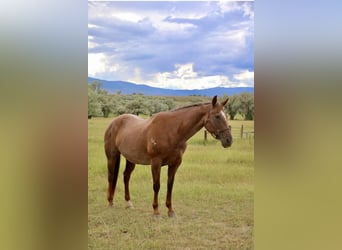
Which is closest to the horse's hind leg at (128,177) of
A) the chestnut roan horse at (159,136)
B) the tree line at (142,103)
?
the chestnut roan horse at (159,136)

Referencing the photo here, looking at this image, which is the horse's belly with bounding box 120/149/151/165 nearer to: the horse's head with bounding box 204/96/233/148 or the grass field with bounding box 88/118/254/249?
the grass field with bounding box 88/118/254/249

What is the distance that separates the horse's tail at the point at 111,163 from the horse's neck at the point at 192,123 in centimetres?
41

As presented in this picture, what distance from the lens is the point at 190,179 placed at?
204cm

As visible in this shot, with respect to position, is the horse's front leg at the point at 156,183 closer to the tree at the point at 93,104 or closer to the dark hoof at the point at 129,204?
the dark hoof at the point at 129,204

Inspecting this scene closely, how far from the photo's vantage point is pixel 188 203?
205 centimetres

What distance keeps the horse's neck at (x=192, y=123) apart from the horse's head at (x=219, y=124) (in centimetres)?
5

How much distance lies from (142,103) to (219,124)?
47 cm

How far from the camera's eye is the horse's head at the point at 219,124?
6.65 ft

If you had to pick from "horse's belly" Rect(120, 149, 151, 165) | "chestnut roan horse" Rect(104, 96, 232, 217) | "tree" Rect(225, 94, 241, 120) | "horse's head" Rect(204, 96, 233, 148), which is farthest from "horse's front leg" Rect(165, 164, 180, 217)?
"tree" Rect(225, 94, 241, 120)

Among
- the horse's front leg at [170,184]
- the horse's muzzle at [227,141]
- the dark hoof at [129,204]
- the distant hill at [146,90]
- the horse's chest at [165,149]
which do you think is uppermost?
the distant hill at [146,90]

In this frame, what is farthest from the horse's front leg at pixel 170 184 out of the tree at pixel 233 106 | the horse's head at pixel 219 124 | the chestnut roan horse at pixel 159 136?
the tree at pixel 233 106

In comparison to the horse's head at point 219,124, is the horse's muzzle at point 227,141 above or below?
below
